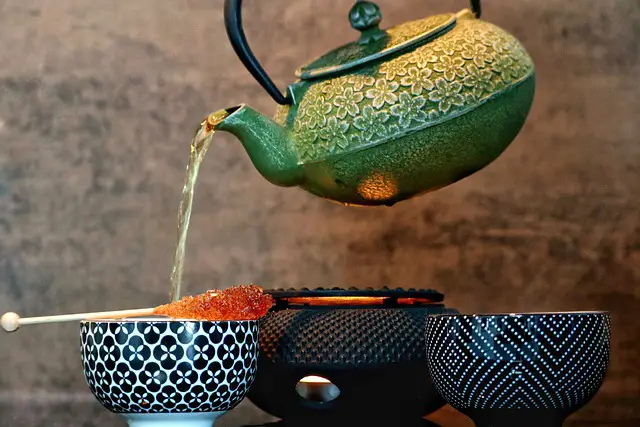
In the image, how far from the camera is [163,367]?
0.56 metres

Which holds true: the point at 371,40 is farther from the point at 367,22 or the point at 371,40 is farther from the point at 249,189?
the point at 249,189

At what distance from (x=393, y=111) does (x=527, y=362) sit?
0.24 metres

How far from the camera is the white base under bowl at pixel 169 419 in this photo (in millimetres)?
571

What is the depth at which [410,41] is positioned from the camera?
2.27 ft

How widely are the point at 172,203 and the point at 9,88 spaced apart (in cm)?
28

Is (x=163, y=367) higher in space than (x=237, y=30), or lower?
lower

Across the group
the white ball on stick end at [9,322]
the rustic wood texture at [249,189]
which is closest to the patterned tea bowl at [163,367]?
the white ball on stick end at [9,322]

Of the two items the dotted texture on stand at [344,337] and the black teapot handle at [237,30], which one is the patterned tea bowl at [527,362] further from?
the black teapot handle at [237,30]

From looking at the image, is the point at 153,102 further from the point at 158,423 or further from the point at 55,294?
the point at 158,423

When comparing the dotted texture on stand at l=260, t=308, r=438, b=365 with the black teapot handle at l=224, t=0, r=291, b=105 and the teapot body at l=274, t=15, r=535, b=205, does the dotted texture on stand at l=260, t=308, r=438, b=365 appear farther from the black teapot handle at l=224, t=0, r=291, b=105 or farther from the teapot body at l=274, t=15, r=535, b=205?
the black teapot handle at l=224, t=0, r=291, b=105

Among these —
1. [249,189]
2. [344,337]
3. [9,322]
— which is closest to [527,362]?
[344,337]

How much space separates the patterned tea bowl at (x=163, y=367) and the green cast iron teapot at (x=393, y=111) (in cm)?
19

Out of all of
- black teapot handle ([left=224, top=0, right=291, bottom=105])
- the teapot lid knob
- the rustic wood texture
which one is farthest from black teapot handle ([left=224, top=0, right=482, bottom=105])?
the rustic wood texture

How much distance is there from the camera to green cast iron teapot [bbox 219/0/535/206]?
675 mm
